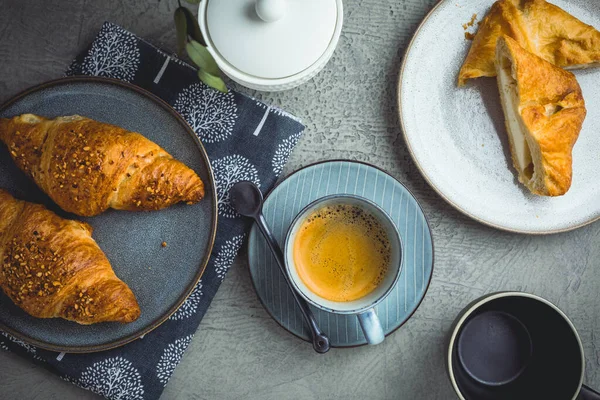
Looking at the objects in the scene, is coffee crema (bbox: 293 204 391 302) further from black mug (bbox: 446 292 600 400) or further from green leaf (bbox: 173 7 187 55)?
green leaf (bbox: 173 7 187 55)

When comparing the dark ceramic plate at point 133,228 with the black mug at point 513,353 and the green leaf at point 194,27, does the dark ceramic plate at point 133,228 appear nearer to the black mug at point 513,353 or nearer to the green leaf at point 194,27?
the green leaf at point 194,27

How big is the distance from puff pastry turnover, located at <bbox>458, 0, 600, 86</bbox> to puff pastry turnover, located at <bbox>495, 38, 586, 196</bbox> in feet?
0.14

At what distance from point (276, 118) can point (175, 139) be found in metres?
0.30

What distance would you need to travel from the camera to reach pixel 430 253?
1513 millimetres

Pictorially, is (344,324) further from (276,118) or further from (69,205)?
(69,205)

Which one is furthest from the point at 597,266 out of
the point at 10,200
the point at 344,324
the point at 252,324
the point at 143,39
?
the point at 10,200

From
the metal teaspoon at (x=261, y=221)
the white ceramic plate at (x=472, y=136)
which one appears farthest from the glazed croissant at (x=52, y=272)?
the white ceramic plate at (x=472, y=136)

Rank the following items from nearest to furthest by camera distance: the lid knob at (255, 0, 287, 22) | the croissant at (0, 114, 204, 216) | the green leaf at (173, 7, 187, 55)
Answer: the green leaf at (173, 7, 187, 55), the lid knob at (255, 0, 287, 22), the croissant at (0, 114, 204, 216)

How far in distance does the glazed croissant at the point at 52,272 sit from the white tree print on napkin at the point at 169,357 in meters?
0.19

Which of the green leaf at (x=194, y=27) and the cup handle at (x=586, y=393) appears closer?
the green leaf at (x=194, y=27)

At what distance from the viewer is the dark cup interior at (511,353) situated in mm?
1509

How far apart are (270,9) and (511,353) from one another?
4.00ft

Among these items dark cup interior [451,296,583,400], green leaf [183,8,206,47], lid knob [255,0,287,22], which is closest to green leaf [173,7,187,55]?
green leaf [183,8,206,47]

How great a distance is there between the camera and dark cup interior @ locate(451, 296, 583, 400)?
1509 mm
